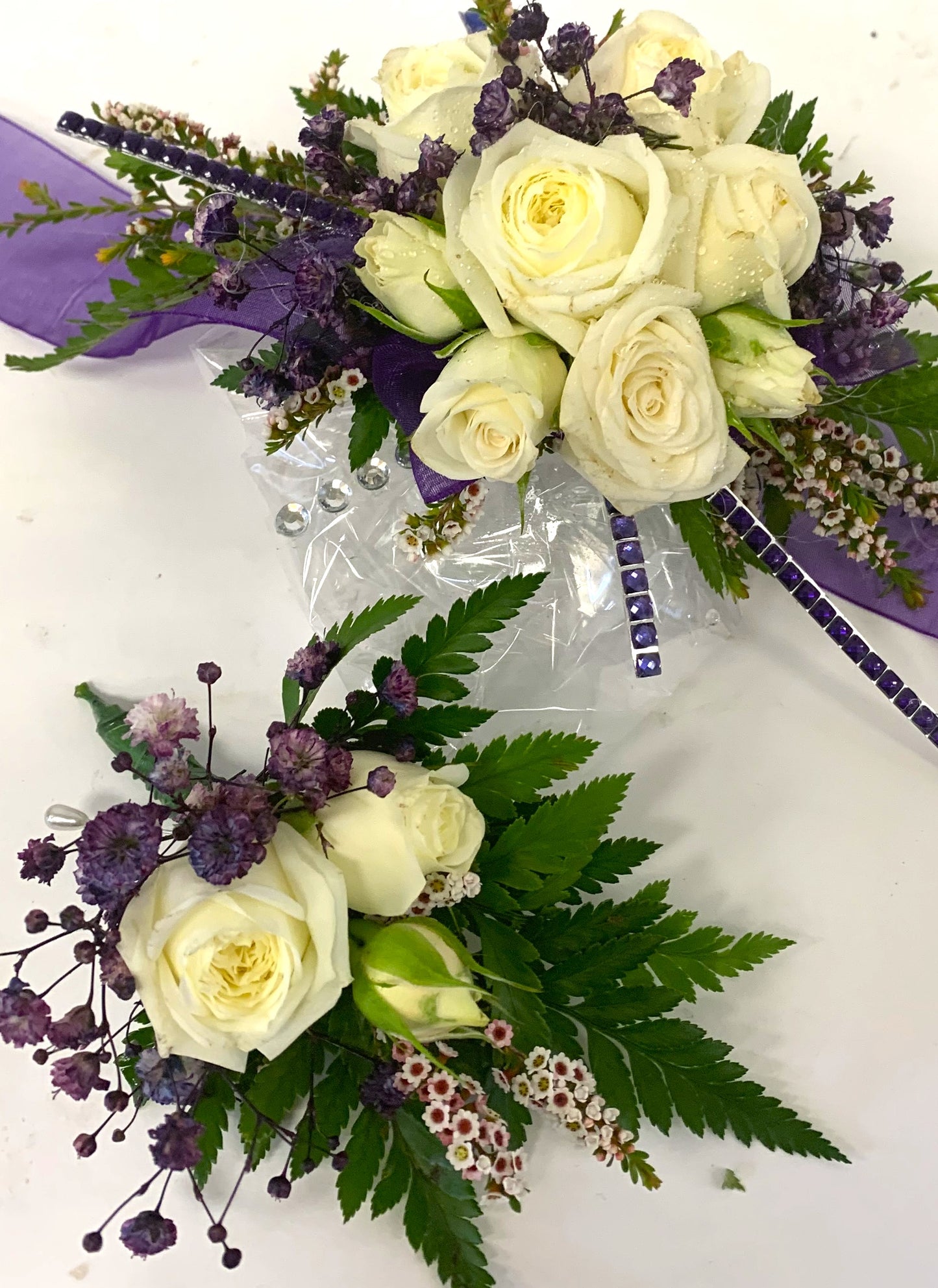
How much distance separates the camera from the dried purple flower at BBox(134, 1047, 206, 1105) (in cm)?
59

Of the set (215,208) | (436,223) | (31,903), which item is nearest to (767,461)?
(436,223)

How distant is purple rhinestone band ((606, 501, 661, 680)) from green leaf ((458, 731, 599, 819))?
0.25ft

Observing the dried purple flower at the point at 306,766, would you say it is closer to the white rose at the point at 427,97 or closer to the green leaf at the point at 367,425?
the green leaf at the point at 367,425

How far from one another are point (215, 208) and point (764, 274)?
0.36 m

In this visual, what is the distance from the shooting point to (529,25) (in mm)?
587

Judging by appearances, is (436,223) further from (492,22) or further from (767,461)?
(767,461)

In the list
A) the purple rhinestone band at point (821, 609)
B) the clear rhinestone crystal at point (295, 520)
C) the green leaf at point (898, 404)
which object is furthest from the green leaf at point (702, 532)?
the clear rhinestone crystal at point (295, 520)

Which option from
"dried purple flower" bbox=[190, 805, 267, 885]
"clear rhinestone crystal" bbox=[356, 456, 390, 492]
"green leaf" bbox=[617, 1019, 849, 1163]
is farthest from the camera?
"clear rhinestone crystal" bbox=[356, 456, 390, 492]

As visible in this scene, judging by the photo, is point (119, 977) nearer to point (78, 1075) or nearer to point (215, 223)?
point (78, 1075)

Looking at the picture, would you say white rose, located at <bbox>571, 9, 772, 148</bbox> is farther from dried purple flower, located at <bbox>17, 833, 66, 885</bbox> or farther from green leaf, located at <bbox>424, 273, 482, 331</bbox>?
dried purple flower, located at <bbox>17, 833, 66, 885</bbox>

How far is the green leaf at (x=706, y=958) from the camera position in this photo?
0.75m

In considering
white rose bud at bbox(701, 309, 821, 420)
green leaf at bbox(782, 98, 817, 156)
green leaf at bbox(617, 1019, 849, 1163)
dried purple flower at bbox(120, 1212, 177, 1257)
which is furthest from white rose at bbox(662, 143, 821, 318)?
dried purple flower at bbox(120, 1212, 177, 1257)

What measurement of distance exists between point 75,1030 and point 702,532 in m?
0.55

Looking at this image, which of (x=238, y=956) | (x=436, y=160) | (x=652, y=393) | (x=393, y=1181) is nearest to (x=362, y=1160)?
(x=393, y=1181)
